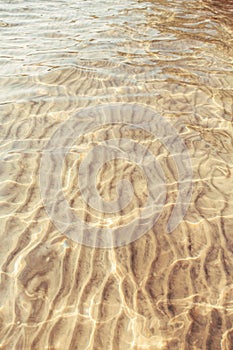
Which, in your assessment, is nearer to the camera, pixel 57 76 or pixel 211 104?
pixel 211 104

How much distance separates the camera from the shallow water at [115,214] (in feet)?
8.77

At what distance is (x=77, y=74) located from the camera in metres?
5.90

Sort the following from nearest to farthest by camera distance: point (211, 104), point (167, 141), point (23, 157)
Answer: point (23, 157)
point (167, 141)
point (211, 104)

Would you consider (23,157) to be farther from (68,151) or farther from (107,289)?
(107,289)

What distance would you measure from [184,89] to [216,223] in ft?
9.21

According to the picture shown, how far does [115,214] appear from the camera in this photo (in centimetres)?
351

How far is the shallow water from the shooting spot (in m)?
2.67

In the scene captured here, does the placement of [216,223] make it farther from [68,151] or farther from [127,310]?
[68,151]

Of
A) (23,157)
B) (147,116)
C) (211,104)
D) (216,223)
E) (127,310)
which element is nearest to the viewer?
(127,310)

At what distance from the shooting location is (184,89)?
5625 millimetres

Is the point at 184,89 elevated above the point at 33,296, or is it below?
above

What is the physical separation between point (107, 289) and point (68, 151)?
181cm

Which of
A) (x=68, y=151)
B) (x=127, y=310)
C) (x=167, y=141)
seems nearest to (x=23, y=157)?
(x=68, y=151)

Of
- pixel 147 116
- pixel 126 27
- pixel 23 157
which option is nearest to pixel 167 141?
pixel 147 116
